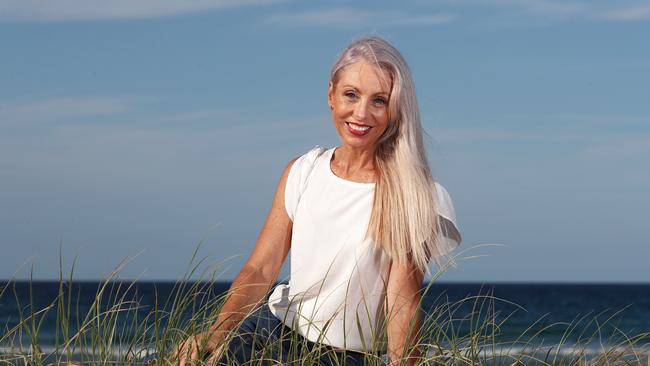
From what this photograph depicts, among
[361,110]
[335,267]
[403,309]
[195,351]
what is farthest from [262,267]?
[361,110]

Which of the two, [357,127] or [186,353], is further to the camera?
[357,127]

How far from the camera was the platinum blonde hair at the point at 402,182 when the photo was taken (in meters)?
3.13

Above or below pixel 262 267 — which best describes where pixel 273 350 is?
below

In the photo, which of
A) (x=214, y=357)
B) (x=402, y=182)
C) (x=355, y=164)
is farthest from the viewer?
(x=355, y=164)

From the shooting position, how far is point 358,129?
3.21 m

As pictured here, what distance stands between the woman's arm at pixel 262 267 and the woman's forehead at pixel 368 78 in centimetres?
45

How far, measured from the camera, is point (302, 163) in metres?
3.46

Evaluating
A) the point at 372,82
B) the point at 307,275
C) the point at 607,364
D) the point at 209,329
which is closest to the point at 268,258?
the point at 307,275

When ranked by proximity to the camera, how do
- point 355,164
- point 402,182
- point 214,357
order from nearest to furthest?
point 214,357, point 402,182, point 355,164

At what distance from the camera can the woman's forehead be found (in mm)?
3172

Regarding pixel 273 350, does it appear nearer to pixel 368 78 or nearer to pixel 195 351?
pixel 195 351

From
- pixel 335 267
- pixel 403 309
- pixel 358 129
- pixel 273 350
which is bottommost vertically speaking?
pixel 273 350

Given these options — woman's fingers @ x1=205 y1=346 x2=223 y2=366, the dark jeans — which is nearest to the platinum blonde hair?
the dark jeans

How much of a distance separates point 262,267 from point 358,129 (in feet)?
1.95
